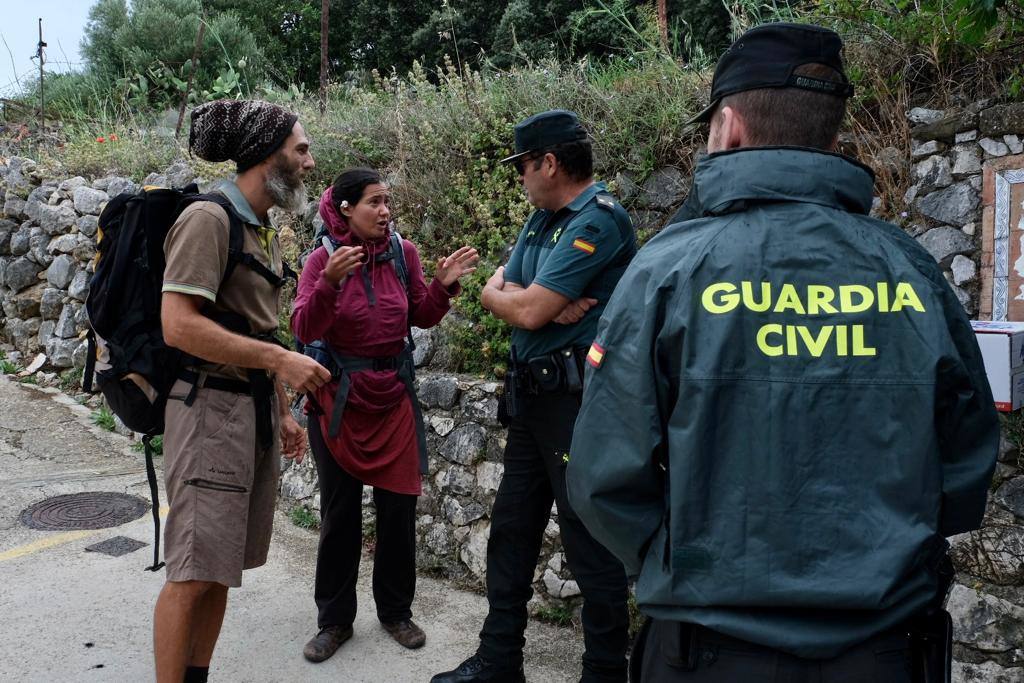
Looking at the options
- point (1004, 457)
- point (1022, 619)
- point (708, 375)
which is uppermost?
point (708, 375)

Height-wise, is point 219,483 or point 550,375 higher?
point 550,375

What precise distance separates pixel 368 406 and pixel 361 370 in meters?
0.15

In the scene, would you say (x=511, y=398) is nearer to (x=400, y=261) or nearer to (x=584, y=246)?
(x=584, y=246)

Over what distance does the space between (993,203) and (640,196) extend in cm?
183

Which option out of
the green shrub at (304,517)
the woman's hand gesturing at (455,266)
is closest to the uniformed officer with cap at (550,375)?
the woman's hand gesturing at (455,266)

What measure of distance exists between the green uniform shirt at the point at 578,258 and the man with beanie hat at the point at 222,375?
0.82 meters

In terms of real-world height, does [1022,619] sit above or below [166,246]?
below

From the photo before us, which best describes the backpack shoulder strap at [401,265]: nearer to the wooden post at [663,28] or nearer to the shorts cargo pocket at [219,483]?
the shorts cargo pocket at [219,483]

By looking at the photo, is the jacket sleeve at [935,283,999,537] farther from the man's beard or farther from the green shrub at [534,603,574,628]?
the green shrub at [534,603,574,628]

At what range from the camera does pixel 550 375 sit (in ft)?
10.4

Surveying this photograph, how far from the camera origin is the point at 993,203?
11.3 feet

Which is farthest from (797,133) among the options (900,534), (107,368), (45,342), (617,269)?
(45,342)

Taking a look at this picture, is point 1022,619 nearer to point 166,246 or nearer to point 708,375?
point 708,375

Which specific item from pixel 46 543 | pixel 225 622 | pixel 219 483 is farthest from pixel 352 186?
pixel 46 543
